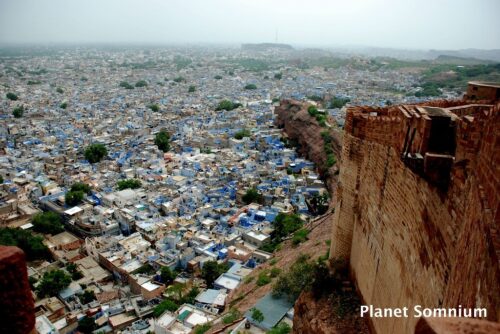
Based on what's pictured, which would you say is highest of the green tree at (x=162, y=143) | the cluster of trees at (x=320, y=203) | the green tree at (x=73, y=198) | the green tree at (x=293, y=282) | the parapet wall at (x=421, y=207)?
the parapet wall at (x=421, y=207)

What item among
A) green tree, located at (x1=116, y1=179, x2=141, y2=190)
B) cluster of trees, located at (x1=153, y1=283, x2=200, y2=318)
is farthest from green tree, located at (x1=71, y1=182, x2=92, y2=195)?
cluster of trees, located at (x1=153, y1=283, x2=200, y2=318)

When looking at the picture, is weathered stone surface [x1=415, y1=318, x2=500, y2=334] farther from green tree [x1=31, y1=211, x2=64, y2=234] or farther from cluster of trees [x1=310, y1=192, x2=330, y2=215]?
green tree [x1=31, y1=211, x2=64, y2=234]

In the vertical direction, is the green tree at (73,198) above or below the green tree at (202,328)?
below

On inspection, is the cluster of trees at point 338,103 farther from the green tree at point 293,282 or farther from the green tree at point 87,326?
the green tree at point 87,326

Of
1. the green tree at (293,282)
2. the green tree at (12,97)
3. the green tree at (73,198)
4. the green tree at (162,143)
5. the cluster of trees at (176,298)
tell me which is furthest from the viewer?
the green tree at (12,97)

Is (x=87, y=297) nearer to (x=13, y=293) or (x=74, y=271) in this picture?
(x=74, y=271)

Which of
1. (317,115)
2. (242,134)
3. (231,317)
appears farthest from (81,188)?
(317,115)

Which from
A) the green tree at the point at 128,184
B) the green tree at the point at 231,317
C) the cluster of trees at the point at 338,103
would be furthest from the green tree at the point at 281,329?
the cluster of trees at the point at 338,103
